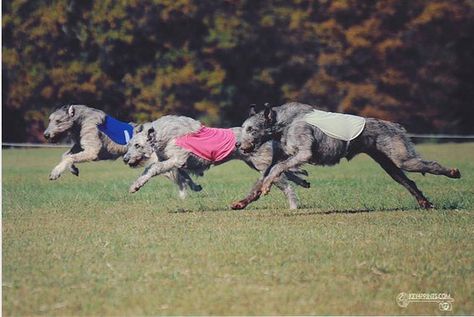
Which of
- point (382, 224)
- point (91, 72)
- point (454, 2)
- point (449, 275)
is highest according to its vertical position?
point (449, 275)

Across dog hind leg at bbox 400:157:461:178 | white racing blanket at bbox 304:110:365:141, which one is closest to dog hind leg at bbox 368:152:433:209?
dog hind leg at bbox 400:157:461:178

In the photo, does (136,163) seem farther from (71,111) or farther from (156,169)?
(71,111)

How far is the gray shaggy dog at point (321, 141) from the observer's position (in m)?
14.8

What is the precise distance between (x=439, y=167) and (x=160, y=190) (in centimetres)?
664

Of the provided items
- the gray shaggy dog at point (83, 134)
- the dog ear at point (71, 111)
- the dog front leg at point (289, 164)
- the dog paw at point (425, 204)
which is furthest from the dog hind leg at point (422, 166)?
the dog ear at point (71, 111)

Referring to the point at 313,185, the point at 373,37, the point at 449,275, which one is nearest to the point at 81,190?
the point at 313,185

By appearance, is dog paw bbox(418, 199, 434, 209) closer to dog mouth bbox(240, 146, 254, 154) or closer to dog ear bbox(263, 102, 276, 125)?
dog ear bbox(263, 102, 276, 125)

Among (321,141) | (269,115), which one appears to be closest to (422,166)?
(321,141)

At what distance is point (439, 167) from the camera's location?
15023 millimetres

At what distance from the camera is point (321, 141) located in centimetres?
1486

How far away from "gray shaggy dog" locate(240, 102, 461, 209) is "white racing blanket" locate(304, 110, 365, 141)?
0.09 meters

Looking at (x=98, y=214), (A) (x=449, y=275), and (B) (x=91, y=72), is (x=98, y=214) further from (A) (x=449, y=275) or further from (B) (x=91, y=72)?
(B) (x=91, y=72)

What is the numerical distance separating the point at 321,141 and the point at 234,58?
34858 mm

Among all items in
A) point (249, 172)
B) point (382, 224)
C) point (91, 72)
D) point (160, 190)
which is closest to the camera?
point (382, 224)
